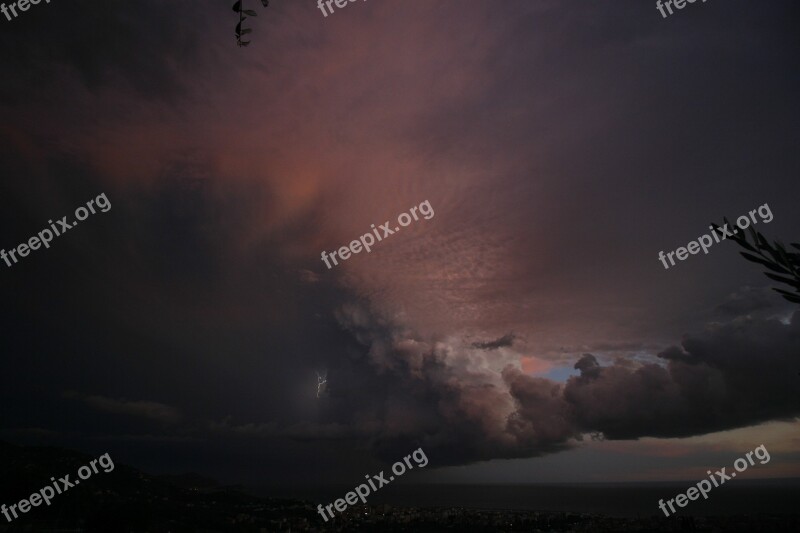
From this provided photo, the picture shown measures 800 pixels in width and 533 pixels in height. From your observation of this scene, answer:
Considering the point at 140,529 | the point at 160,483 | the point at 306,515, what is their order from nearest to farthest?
the point at 140,529
the point at 306,515
the point at 160,483

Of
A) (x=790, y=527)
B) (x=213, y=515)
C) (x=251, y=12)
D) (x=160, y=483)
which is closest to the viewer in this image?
(x=251, y=12)

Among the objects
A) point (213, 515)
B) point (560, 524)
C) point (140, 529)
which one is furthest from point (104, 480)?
point (560, 524)

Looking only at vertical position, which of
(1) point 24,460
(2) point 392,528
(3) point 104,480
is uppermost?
(1) point 24,460

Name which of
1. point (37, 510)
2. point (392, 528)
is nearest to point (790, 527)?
point (392, 528)

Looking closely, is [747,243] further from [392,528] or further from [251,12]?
[392,528]

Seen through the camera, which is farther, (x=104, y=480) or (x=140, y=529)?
(x=104, y=480)

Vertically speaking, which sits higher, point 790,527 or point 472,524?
point 472,524
